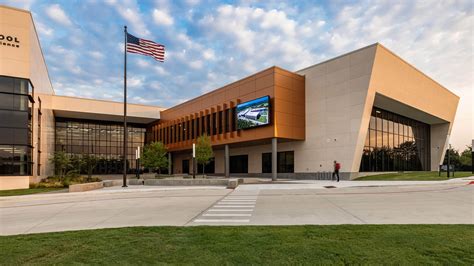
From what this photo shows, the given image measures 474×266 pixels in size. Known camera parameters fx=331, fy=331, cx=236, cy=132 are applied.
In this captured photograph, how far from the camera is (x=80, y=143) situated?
5950 centimetres

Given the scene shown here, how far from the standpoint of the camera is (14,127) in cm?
2791

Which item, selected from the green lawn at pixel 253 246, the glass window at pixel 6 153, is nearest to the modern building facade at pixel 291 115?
the glass window at pixel 6 153

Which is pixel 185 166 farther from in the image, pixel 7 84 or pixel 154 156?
pixel 7 84

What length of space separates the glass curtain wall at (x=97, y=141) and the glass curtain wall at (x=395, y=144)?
43.2 metres

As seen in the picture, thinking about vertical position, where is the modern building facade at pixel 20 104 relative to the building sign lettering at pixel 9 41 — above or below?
below

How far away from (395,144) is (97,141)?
163ft

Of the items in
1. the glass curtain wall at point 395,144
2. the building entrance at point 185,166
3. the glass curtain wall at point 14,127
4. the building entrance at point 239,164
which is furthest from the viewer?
the building entrance at point 185,166

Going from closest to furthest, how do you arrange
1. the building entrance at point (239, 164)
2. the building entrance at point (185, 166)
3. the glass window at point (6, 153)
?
the glass window at point (6, 153) → the building entrance at point (239, 164) → the building entrance at point (185, 166)

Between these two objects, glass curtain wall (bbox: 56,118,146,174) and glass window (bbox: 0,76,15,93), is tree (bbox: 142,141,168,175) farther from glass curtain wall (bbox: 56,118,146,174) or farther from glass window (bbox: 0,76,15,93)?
glass window (bbox: 0,76,15,93)

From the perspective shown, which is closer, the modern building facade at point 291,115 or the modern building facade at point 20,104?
the modern building facade at point 20,104

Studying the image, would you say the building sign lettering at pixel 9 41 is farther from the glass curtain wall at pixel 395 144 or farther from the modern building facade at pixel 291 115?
the glass curtain wall at pixel 395 144

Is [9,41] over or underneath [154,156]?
over

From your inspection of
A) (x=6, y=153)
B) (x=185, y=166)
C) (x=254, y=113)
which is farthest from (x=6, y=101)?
(x=185, y=166)

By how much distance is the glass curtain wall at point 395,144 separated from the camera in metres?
37.8
